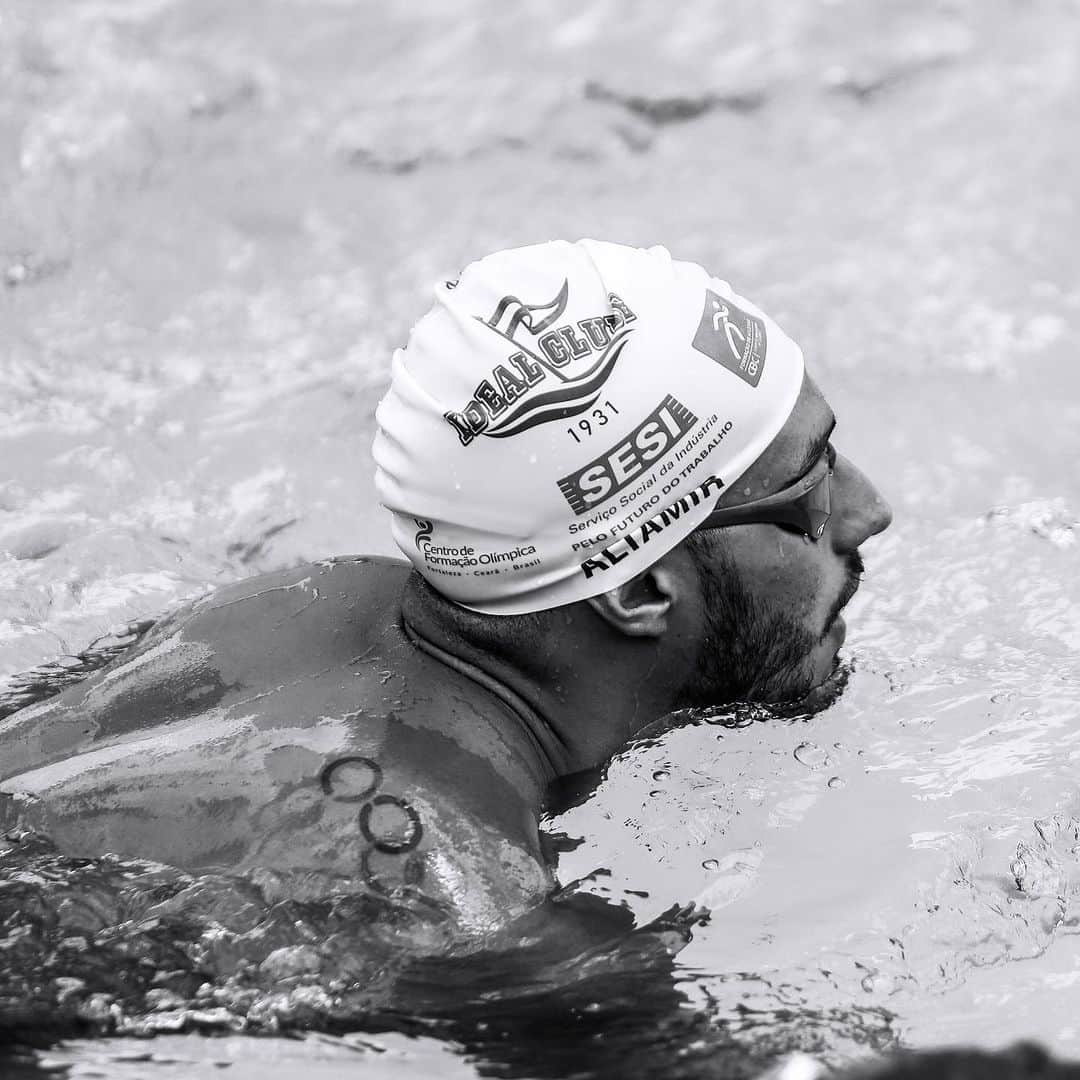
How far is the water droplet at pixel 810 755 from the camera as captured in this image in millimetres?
4836

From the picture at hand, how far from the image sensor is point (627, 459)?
399 cm

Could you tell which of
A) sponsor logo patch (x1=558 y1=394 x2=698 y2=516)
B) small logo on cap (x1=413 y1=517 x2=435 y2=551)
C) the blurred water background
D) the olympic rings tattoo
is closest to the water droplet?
the blurred water background


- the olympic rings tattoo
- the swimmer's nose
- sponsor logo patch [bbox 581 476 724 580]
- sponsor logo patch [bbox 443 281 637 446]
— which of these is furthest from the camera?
the swimmer's nose

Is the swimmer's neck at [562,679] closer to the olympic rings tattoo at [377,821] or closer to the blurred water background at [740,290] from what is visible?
the blurred water background at [740,290]

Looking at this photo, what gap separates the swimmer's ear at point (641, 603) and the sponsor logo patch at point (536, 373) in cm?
48

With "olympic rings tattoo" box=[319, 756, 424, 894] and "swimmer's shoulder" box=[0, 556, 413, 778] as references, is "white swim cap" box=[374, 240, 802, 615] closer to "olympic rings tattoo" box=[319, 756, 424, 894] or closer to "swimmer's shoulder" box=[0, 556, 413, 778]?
"swimmer's shoulder" box=[0, 556, 413, 778]

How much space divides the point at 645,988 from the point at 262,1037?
853mm

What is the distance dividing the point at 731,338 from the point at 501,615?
911mm

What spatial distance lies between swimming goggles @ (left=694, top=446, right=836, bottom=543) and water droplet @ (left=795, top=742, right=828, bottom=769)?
851 millimetres

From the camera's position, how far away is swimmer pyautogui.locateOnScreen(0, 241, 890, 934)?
12.3 feet

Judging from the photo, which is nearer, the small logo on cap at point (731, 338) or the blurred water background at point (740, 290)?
the blurred water background at point (740, 290)

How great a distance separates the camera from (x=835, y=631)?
4.54m

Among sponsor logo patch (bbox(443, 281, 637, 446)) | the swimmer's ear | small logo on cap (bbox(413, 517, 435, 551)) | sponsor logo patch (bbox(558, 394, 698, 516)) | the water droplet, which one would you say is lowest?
the water droplet

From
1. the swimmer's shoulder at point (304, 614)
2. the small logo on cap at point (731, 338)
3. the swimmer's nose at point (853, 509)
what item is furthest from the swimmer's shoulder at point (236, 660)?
the swimmer's nose at point (853, 509)
